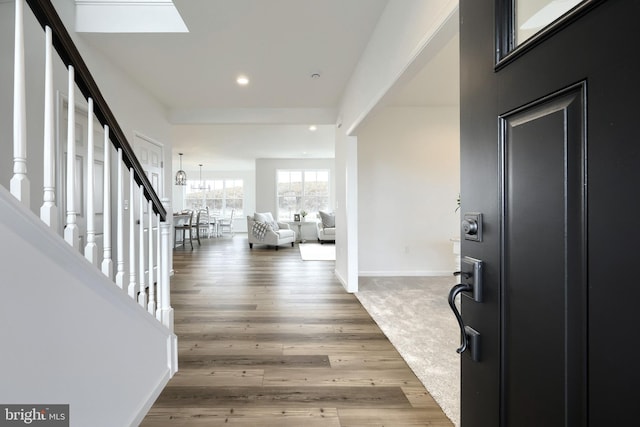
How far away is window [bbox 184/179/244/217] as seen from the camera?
12.3m

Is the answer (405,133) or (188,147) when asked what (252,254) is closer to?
(188,147)

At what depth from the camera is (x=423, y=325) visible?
2697mm

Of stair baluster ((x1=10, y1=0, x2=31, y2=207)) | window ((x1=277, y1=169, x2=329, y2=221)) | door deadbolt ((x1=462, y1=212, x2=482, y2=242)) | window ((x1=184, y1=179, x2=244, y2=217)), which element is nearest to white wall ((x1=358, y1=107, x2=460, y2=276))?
door deadbolt ((x1=462, y1=212, x2=482, y2=242))

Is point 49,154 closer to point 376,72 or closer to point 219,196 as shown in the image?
point 376,72

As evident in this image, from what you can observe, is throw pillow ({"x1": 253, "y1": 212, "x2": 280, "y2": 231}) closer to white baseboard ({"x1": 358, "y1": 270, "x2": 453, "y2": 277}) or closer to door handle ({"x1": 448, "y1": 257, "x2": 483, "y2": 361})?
white baseboard ({"x1": 358, "y1": 270, "x2": 453, "y2": 277})

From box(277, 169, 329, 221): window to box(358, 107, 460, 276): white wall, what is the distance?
18.5ft

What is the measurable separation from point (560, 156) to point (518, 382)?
1.40ft

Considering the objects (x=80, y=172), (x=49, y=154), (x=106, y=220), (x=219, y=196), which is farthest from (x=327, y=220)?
(x=49, y=154)

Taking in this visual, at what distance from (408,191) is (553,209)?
13.8 ft

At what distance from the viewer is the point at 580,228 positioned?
469 millimetres

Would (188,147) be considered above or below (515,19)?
above

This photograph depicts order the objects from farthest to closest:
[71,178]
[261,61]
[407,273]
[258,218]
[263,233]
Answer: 1. [258,218]
2. [263,233]
3. [407,273]
4. [261,61]
5. [71,178]

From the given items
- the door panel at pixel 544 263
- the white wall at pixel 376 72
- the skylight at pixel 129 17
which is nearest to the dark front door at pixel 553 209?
the door panel at pixel 544 263

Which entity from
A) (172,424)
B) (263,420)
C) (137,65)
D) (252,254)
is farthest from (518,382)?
(252,254)
